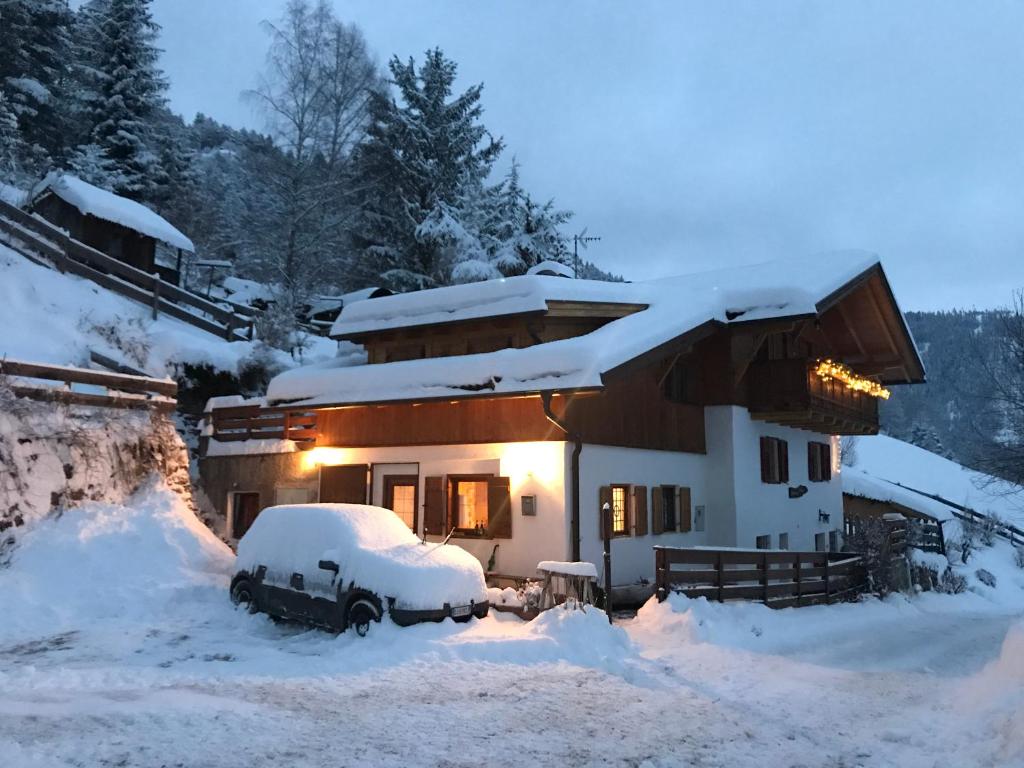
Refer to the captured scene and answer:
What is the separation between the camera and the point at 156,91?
34.9 metres

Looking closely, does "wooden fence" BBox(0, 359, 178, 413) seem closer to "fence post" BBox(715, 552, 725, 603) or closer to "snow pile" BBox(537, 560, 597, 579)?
"snow pile" BBox(537, 560, 597, 579)

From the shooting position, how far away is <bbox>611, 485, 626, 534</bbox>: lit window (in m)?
16.0

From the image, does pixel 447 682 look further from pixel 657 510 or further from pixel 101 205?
pixel 101 205

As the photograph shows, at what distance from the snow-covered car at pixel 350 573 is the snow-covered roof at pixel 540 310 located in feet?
13.1

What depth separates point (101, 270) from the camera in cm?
2625

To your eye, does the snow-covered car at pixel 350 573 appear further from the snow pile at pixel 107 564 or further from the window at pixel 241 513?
the window at pixel 241 513

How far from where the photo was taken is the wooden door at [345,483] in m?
17.4

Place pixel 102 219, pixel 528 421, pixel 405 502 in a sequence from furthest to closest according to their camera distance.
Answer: pixel 102 219 < pixel 405 502 < pixel 528 421

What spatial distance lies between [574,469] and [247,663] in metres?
6.97

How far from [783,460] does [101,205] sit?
24.6m

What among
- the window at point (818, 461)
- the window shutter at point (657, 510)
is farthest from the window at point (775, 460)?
the window shutter at point (657, 510)

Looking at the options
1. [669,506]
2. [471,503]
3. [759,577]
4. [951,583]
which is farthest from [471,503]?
[951,583]

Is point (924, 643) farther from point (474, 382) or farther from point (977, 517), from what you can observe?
point (977, 517)

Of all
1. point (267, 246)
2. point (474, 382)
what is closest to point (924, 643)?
point (474, 382)
